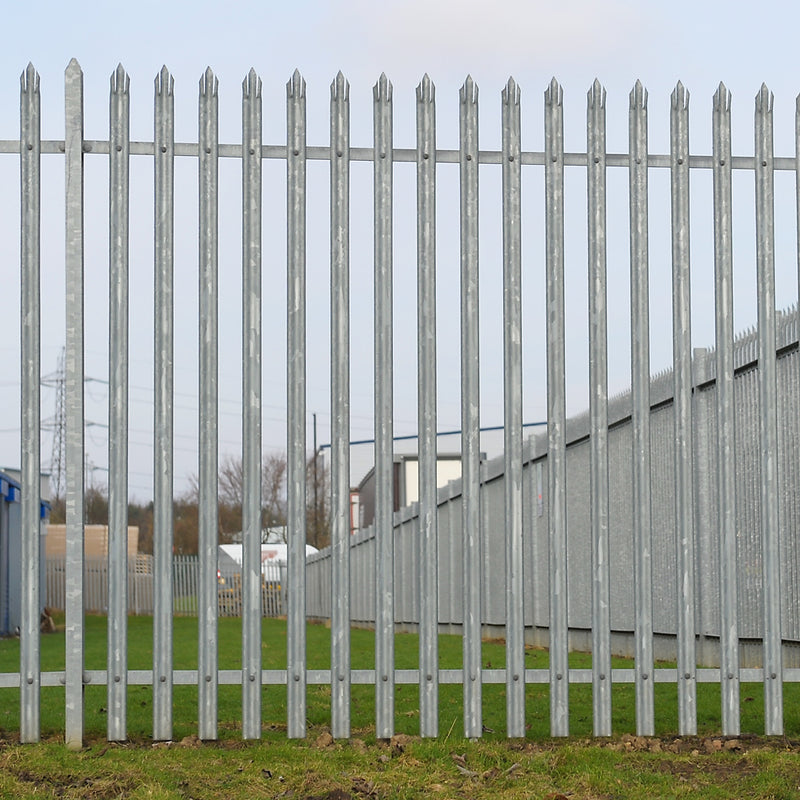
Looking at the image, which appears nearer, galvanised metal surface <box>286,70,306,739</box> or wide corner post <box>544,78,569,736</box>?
galvanised metal surface <box>286,70,306,739</box>

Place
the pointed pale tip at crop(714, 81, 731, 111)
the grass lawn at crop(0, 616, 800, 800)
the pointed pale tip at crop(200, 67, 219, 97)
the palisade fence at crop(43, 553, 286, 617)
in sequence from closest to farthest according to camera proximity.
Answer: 1. the grass lawn at crop(0, 616, 800, 800)
2. the pointed pale tip at crop(200, 67, 219, 97)
3. the pointed pale tip at crop(714, 81, 731, 111)
4. the palisade fence at crop(43, 553, 286, 617)

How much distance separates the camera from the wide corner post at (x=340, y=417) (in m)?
6.19

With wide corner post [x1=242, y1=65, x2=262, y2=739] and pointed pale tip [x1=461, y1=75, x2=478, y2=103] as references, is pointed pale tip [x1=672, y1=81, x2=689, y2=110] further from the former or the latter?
wide corner post [x1=242, y1=65, x2=262, y2=739]

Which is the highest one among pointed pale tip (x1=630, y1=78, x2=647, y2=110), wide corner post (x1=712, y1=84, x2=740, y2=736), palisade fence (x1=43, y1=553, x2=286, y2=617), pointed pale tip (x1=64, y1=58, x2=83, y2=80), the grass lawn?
pointed pale tip (x1=64, y1=58, x2=83, y2=80)

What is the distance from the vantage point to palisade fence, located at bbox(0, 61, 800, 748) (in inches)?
242

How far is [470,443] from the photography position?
627cm

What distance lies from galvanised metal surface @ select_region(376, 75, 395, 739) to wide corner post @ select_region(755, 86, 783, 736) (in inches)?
79.8

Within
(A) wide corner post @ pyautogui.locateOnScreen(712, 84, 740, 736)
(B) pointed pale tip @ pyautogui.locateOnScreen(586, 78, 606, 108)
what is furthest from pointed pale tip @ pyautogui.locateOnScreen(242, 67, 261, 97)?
(A) wide corner post @ pyautogui.locateOnScreen(712, 84, 740, 736)

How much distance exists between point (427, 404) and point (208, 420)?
1.12 metres

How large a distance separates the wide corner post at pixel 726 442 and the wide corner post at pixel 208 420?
266cm

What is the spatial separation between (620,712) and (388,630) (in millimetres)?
2080

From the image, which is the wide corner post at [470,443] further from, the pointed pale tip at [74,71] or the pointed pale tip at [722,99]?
the pointed pale tip at [74,71]

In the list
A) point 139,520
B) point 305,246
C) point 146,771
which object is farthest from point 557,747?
point 139,520

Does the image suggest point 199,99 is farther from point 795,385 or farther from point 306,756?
point 795,385
